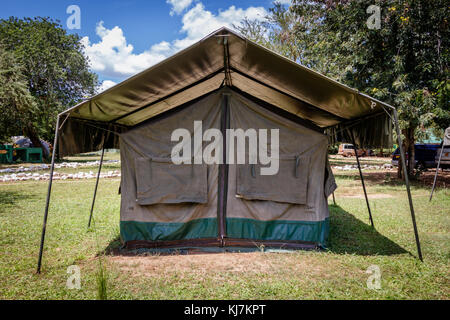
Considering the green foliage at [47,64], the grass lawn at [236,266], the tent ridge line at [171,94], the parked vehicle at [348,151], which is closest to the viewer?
the grass lawn at [236,266]

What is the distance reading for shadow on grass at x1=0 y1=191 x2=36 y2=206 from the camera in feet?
26.8

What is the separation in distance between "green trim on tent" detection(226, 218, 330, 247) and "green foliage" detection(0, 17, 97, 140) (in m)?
19.1

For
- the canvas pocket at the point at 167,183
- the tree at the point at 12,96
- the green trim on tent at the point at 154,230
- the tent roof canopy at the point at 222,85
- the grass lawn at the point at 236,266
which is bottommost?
the grass lawn at the point at 236,266

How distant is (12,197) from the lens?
8875 millimetres

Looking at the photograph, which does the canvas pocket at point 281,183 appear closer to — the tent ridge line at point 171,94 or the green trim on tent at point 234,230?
the green trim on tent at point 234,230

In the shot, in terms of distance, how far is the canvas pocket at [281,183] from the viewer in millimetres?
4543

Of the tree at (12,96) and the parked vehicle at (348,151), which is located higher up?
the tree at (12,96)

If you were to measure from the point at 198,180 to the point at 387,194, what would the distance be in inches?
298

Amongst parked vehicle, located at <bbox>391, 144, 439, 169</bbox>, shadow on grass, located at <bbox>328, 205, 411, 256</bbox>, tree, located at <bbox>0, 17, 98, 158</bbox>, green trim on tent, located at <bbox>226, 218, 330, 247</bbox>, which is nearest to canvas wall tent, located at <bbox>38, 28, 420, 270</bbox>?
green trim on tent, located at <bbox>226, 218, 330, 247</bbox>

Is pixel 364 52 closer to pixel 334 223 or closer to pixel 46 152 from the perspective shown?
pixel 334 223

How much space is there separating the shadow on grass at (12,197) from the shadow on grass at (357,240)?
820 cm

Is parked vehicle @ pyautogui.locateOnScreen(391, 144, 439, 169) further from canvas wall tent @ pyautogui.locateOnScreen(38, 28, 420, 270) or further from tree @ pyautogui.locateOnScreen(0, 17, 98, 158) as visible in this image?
tree @ pyautogui.locateOnScreen(0, 17, 98, 158)

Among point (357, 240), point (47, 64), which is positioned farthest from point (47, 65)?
point (357, 240)

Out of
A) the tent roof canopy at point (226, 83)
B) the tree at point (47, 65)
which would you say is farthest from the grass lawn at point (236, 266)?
the tree at point (47, 65)
